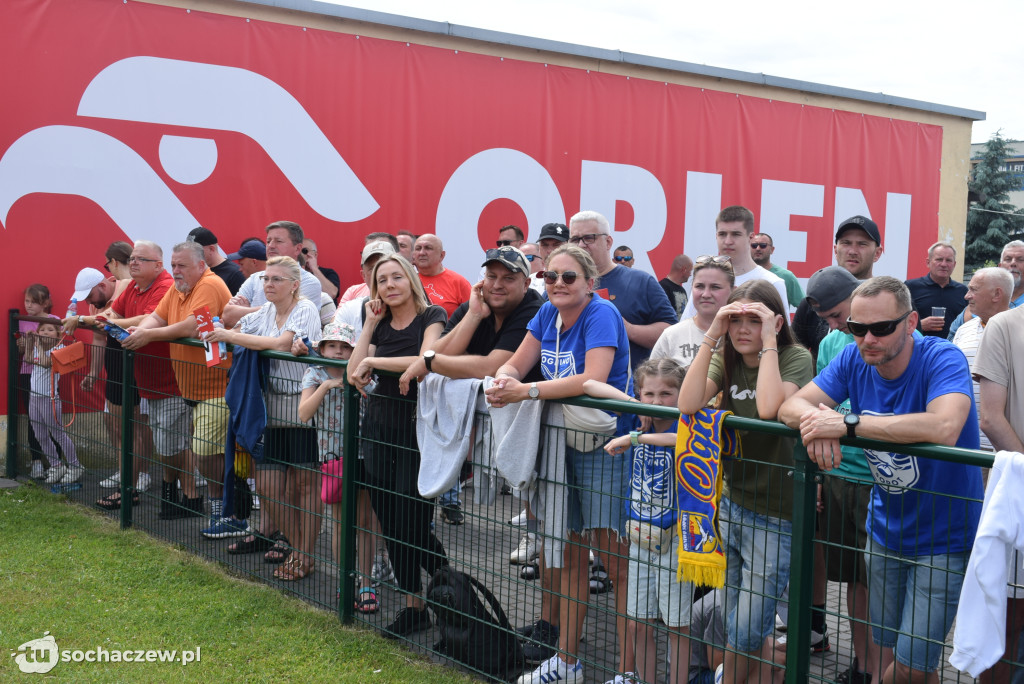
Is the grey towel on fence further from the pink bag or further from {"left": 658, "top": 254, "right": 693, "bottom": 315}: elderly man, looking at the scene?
{"left": 658, "top": 254, "right": 693, "bottom": 315}: elderly man

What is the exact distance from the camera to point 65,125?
827 centimetres

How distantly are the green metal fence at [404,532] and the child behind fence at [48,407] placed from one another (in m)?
1.07

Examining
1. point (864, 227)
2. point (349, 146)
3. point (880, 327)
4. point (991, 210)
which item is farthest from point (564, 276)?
point (991, 210)

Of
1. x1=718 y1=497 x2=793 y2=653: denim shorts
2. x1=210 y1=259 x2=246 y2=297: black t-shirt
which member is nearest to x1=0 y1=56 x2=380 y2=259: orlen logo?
x1=210 y1=259 x2=246 y2=297: black t-shirt

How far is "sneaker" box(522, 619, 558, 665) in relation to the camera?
415cm

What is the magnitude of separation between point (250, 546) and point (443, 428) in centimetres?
231

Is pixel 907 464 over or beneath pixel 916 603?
over

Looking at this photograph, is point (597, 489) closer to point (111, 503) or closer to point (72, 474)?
point (111, 503)

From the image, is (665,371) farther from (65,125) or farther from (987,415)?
(65,125)

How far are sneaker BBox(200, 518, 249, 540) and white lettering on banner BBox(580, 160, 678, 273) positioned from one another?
247 inches

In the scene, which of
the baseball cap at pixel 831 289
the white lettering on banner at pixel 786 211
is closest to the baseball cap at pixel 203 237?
the baseball cap at pixel 831 289

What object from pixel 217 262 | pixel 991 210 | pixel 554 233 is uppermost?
pixel 991 210

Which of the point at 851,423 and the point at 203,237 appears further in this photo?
the point at 203,237

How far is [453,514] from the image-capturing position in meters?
4.38
